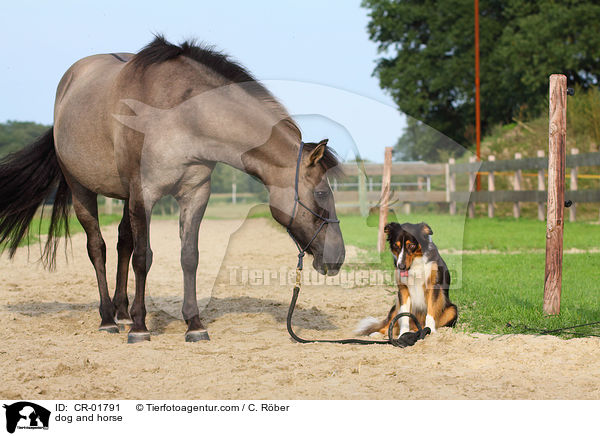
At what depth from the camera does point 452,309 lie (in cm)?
515

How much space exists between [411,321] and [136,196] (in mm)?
2351

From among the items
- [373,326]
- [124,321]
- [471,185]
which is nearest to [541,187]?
[471,185]

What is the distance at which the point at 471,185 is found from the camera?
9117 mm

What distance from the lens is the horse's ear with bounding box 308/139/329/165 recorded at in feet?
14.9

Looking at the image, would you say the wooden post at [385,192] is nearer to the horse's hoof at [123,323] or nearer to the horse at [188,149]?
the horse at [188,149]

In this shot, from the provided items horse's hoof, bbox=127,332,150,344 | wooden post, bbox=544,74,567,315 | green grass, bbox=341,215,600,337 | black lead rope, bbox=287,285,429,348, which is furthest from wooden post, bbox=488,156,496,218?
horse's hoof, bbox=127,332,150,344

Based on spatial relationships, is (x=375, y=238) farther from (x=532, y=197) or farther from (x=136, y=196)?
(x=532, y=197)

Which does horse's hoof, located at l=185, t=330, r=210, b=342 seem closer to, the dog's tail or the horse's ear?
the dog's tail

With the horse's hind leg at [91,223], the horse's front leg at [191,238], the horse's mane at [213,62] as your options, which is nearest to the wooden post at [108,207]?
the horse's hind leg at [91,223]

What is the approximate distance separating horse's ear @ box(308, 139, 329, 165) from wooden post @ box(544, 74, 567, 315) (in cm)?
216

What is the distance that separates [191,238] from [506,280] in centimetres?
441

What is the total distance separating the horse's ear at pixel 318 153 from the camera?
4547 mm
